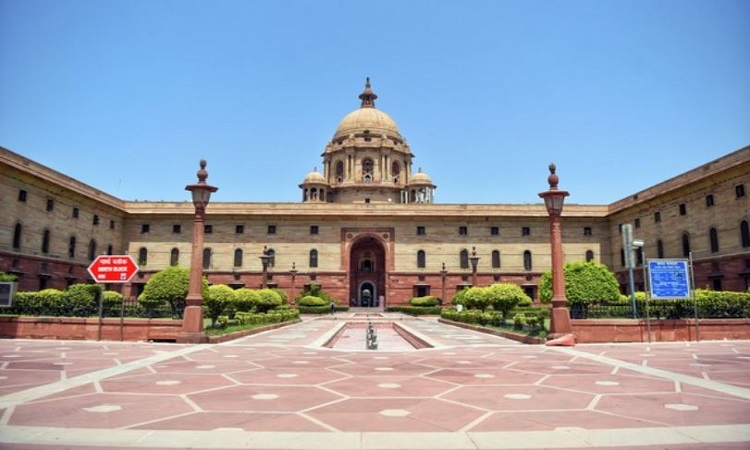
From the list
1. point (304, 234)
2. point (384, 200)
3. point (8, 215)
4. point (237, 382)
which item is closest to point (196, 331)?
point (237, 382)

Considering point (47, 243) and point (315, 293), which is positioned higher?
point (47, 243)

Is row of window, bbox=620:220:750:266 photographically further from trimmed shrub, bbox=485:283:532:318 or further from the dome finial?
the dome finial

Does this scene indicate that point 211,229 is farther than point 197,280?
Yes

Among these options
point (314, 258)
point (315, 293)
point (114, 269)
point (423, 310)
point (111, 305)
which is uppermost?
point (314, 258)

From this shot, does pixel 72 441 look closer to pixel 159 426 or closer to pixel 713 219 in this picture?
pixel 159 426

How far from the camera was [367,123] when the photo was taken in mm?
58375

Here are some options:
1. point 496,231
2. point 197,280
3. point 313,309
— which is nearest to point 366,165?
point 496,231

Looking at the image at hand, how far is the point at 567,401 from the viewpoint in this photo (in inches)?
242

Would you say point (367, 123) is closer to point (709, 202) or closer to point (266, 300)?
point (709, 202)

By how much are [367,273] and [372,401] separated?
43.5 metres

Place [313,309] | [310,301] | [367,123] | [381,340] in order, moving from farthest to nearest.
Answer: [367,123] → [310,301] → [313,309] → [381,340]

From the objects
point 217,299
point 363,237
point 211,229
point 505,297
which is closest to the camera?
point 217,299

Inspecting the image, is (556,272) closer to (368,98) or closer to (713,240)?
(713,240)

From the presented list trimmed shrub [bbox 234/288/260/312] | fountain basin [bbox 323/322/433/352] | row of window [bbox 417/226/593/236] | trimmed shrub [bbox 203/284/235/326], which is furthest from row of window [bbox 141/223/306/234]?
trimmed shrub [bbox 203/284/235/326]
